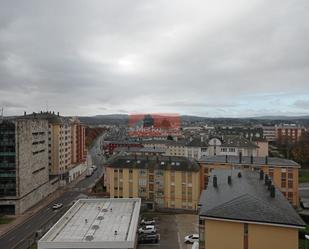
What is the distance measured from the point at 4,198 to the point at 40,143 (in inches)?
343

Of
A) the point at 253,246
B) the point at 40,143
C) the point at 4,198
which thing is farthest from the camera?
the point at 40,143

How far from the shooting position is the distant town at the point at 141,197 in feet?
50.6

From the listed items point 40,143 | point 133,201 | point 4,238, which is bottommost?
point 4,238

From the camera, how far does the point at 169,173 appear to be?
1410 inches

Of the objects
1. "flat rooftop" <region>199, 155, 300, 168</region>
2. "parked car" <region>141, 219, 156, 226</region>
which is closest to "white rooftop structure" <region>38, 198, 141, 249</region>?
Result: "parked car" <region>141, 219, 156, 226</region>

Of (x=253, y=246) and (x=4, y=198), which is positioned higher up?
(x=253, y=246)

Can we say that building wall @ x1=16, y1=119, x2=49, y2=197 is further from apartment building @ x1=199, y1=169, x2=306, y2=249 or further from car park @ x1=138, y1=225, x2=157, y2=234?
apartment building @ x1=199, y1=169, x2=306, y2=249

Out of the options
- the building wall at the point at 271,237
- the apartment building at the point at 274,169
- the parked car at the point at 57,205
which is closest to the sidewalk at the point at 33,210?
the parked car at the point at 57,205

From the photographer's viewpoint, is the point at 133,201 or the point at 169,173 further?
the point at 169,173

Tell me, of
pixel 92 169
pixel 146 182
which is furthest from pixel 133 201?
pixel 92 169

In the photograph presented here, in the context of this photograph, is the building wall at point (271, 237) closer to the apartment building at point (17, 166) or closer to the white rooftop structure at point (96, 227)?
the white rooftop structure at point (96, 227)

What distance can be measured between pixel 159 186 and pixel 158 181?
55cm

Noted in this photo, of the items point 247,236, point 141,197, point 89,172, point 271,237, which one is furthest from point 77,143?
point 271,237

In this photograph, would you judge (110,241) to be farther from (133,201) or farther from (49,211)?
(49,211)
